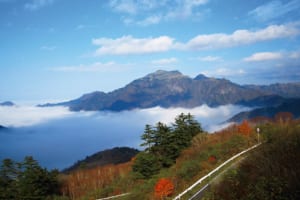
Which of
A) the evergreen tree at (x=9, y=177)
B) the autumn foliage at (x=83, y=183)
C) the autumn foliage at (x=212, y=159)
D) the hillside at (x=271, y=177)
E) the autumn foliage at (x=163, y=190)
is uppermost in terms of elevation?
the hillside at (x=271, y=177)

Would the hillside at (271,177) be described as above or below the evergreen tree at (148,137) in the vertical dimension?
above

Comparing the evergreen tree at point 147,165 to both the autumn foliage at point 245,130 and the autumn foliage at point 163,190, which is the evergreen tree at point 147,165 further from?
the autumn foliage at point 163,190

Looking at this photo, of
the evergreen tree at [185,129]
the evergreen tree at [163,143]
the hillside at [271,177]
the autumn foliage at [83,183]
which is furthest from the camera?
the autumn foliage at [83,183]

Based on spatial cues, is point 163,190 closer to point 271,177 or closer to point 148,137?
point 271,177

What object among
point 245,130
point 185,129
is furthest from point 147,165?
point 245,130

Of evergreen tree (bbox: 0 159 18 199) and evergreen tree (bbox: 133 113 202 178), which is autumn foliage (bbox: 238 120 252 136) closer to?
evergreen tree (bbox: 133 113 202 178)

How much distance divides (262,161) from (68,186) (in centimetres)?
7927

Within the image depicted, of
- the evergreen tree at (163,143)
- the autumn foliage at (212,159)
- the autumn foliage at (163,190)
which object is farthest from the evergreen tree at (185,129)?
the autumn foliage at (163,190)

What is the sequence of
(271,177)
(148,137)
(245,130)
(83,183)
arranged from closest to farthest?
1. (271,177)
2. (245,130)
3. (148,137)
4. (83,183)

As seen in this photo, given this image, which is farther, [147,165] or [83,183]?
[83,183]

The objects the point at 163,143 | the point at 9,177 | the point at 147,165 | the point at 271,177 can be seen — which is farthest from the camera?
the point at 163,143

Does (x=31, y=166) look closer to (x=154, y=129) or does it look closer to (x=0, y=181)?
(x=0, y=181)

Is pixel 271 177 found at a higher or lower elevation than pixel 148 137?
higher

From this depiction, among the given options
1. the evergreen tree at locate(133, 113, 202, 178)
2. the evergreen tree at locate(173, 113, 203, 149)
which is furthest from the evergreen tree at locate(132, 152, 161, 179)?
the evergreen tree at locate(173, 113, 203, 149)
